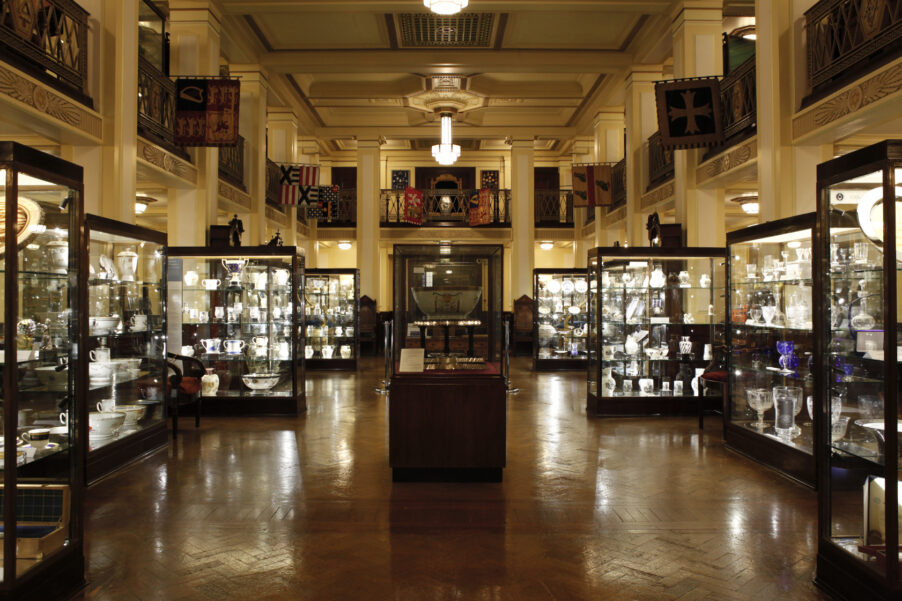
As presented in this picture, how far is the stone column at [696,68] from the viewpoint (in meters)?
9.52

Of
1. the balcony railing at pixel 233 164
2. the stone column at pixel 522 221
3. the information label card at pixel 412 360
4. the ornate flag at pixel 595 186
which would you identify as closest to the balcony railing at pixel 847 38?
the information label card at pixel 412 360

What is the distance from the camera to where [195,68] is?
9.41 metres

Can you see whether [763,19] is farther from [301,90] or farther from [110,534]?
[301,90]

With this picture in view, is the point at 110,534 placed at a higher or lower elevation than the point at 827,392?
lower

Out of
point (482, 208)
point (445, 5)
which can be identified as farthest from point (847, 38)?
point (482, 208)

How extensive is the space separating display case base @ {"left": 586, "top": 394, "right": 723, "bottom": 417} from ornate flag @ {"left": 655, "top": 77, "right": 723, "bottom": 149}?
3.41 meters

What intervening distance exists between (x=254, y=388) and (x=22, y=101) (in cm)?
422

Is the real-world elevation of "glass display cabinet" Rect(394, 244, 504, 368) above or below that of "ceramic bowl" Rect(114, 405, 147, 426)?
above

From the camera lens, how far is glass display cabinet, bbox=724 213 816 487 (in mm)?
5363

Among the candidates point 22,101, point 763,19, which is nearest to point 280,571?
point 22,101

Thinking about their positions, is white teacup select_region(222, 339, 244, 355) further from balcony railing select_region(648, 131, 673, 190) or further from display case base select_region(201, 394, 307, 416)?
balcony railing select_region(648, 131, 673, 190)

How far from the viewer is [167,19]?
1013cm

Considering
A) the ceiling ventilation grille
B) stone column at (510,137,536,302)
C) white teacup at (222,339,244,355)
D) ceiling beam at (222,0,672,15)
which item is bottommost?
white teacup at (222,339,244,355)

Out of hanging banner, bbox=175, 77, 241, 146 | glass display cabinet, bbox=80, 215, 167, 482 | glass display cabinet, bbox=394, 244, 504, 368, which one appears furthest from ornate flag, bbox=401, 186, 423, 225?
glass display cabinet, bbox=394, 244, 504, 368
